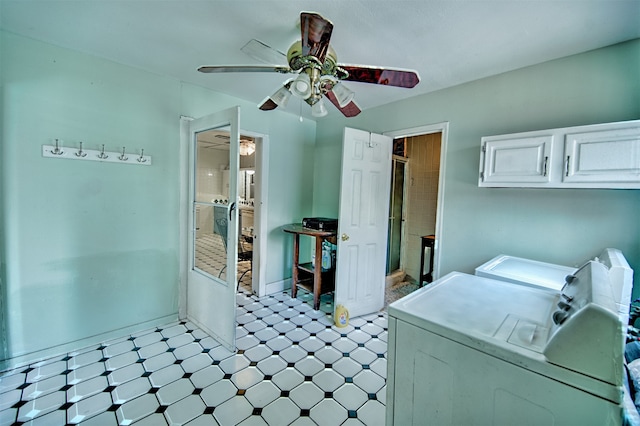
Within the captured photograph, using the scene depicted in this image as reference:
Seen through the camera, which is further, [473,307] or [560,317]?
[473,307]

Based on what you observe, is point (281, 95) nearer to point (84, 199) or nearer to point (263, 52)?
point (263, 52)

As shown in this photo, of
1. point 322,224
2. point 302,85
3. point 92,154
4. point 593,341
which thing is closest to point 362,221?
point 322,224

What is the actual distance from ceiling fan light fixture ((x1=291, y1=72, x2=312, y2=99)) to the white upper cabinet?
5.21ft

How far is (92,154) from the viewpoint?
7.55ft

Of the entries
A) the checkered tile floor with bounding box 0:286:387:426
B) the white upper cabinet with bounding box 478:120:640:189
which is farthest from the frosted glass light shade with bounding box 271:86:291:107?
the checkered tile floor with bounding box 0:286:387:426

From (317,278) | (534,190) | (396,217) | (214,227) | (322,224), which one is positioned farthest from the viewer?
(396,217)

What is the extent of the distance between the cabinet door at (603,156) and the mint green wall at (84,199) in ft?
10.5

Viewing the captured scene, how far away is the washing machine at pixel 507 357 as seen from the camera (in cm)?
76

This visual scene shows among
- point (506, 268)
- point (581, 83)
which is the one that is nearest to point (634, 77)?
point (581, 83)

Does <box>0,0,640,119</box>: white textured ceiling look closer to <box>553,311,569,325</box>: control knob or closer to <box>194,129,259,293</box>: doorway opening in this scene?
<box>194,129,259,293</box>: doorway opening

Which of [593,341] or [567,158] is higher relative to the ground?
[567,158]

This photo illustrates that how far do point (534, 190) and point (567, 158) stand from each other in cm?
42

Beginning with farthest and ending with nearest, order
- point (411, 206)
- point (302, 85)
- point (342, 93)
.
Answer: point (411, 206), point (342, 93), point (302, 85)

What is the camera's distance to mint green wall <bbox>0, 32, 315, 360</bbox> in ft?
6.66
